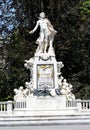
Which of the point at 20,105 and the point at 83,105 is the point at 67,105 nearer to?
the point at 83,105

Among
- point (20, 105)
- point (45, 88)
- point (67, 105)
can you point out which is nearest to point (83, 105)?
point (67, 105)

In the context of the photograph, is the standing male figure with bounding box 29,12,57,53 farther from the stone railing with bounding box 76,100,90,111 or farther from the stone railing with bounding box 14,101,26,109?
the stone railing with bounding box 76,100,90,111

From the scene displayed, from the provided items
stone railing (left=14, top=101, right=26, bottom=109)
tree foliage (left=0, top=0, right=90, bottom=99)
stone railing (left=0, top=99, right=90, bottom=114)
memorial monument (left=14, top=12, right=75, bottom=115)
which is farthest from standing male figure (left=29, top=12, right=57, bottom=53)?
tree foliage (left=0, top=0, right=90, bottom=99)

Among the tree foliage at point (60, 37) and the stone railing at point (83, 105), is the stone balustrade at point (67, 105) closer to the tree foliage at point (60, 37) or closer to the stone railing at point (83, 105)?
the stone railing at point (83, 105)

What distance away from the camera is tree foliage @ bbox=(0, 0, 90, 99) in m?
29.0

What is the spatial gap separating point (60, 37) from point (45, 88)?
337 inches

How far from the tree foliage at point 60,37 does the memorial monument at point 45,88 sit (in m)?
6.64

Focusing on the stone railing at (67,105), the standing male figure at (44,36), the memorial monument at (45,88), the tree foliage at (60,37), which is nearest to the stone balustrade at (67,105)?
the stone railing at (67,105)

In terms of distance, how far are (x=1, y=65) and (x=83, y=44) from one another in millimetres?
5396

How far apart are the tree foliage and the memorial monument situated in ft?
21.8

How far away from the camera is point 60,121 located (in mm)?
19453

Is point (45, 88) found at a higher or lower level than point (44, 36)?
lower

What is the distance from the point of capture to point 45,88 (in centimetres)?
2145

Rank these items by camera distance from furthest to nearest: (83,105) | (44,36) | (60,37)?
(60,37) < (44,36) < (83,105)
